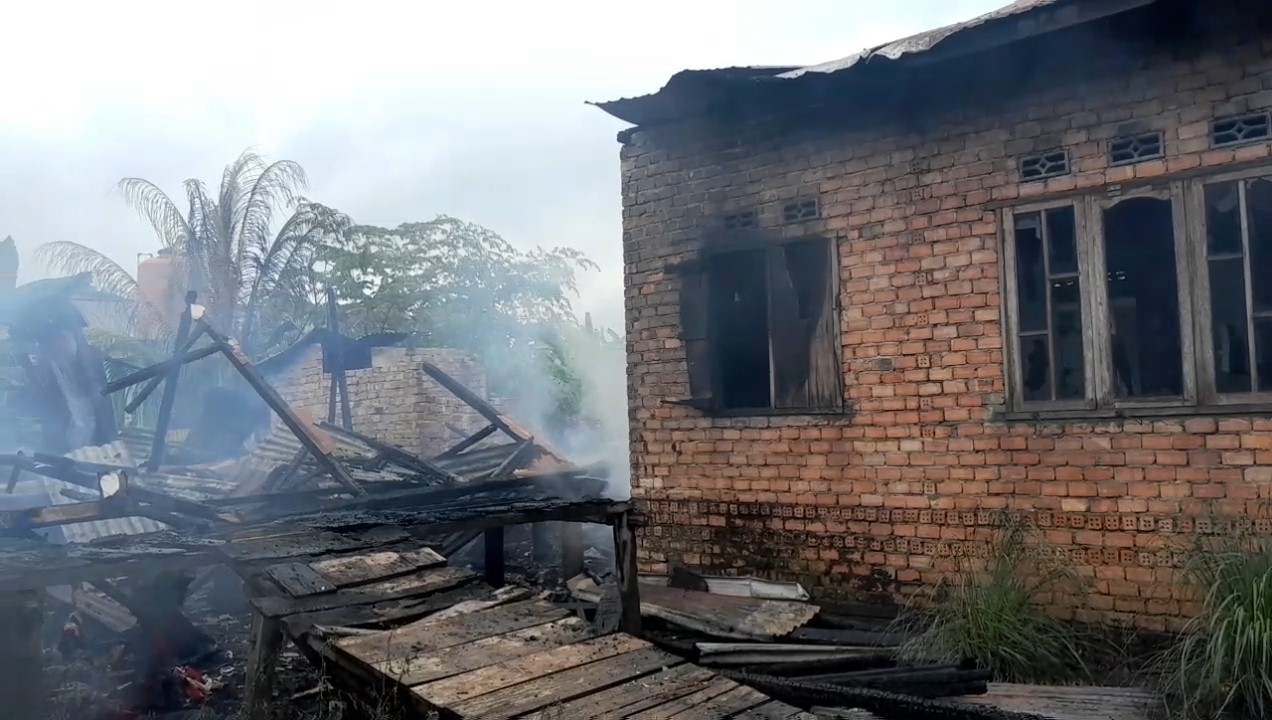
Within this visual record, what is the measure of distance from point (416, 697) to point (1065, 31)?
485 cm

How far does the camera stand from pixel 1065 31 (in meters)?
5.14

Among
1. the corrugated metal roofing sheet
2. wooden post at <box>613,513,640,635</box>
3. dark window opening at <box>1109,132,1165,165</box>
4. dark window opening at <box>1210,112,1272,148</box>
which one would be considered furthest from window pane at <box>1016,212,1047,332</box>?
wooden post at <box>613,513,640,635</box>

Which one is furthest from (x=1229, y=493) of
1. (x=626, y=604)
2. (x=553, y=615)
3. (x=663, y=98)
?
(x=663, y=98)

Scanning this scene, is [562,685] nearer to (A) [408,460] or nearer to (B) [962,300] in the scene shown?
(B) [962,300]

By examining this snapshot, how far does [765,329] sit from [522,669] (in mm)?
3895

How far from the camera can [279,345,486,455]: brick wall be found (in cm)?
1542

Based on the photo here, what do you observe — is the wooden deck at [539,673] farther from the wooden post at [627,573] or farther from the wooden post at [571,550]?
the wooden post at [571,550]

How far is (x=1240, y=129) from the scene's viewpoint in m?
4.87

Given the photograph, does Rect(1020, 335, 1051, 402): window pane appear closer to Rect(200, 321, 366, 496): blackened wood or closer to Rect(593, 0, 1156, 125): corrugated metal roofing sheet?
Rect(593, 0, 1156, 125): corrugated metal roofing sheet

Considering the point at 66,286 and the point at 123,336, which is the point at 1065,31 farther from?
the point at 123,336

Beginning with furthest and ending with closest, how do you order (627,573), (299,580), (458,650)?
(627,573) → (299,580) → (458,650)

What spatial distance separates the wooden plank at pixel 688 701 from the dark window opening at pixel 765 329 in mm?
3264

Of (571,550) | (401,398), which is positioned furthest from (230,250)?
(571,550)

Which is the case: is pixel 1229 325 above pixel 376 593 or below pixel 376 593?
above
